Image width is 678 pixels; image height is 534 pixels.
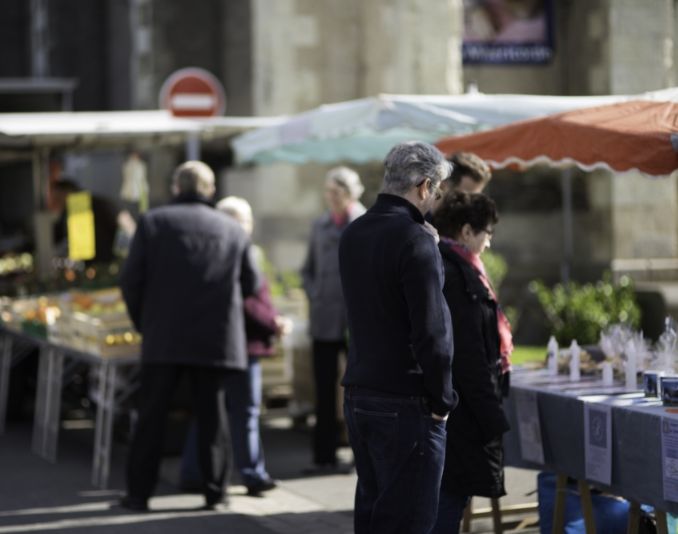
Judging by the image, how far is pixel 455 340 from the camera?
19.6 feet

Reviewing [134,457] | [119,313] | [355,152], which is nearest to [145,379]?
[134,457]

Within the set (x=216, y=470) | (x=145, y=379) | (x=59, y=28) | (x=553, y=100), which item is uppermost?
(x=59, y=28)

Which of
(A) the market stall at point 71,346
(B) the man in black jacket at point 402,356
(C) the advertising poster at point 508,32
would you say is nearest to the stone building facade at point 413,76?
(C) the advertising poster at point 508,32

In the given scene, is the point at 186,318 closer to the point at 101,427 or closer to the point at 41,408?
the point at 101,427

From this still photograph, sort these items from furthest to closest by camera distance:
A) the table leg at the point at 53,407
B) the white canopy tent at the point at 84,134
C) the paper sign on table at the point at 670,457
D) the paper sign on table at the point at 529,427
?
the white canopy tent at the point at 84,134 → the table leg at the point at 53,407 → the paper sign on table at the point at 529,427 → the paper sign on table at the point at 670,457

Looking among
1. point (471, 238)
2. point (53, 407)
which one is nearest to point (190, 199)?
point (53, 407)

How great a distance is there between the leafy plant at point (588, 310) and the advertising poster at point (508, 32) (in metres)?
4.85

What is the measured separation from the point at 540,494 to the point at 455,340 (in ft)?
5.44

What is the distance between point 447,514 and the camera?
602cm

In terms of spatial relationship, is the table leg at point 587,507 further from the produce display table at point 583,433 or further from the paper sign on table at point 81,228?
the paper sign on table at point 81,228

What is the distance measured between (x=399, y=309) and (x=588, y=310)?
375 inches

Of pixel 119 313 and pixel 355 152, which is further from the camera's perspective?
pixel 355 152

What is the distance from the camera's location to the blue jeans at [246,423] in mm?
9109

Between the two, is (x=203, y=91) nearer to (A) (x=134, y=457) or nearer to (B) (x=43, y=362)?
(B) (x=43, y=362)
